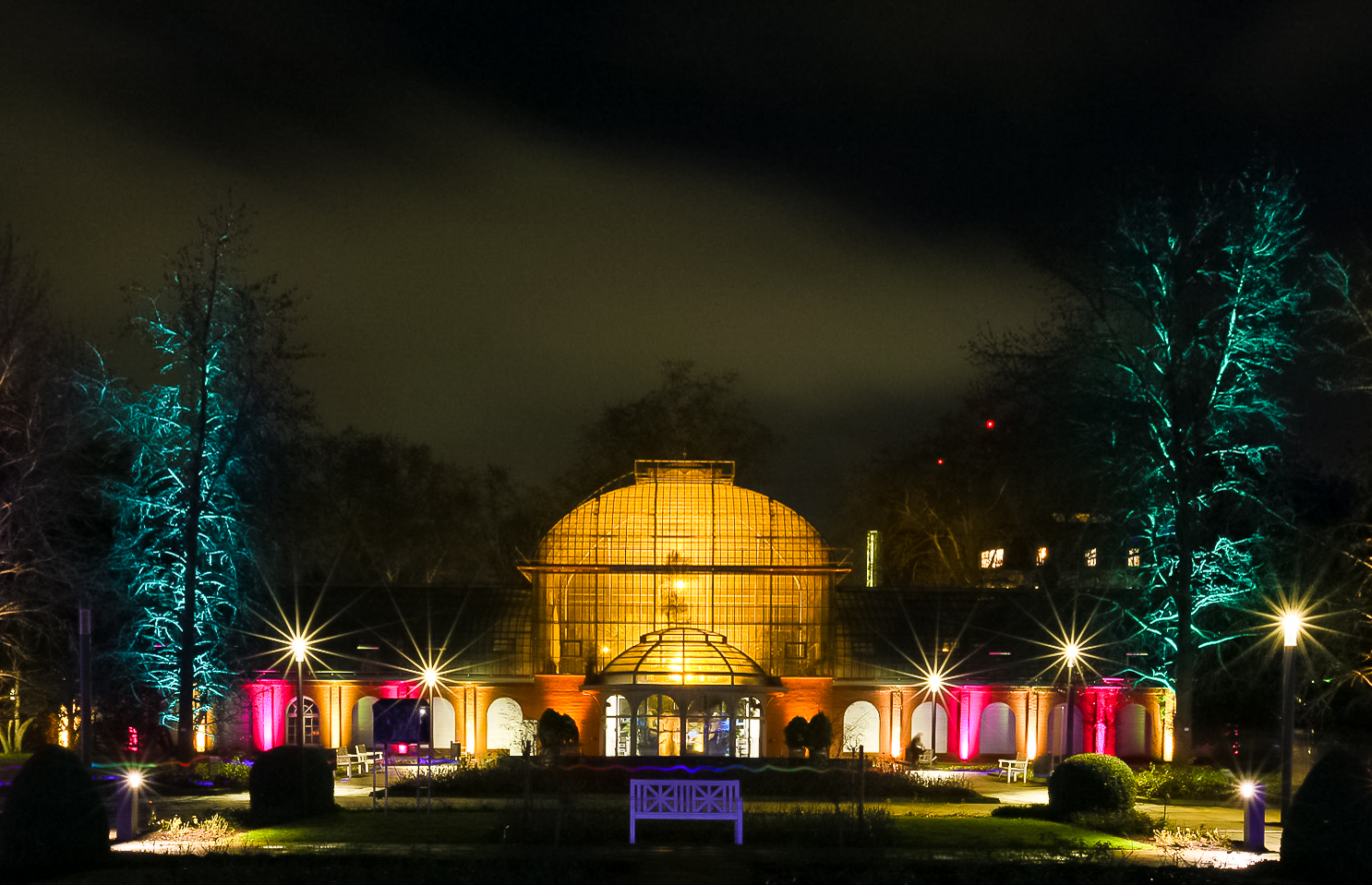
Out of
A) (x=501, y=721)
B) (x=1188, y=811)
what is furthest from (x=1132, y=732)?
(x=501, y=721)

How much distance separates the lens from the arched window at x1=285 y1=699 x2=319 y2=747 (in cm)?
3975

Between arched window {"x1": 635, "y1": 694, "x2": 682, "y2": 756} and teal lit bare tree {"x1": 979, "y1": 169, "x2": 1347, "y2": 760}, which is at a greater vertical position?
teal lit bare tree {"x1": 979, "y1": 169, "x2": 1347, "y2": 760}

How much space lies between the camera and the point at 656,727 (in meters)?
37.0

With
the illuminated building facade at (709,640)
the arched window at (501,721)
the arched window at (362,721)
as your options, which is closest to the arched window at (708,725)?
the illuminated building facade at (709,640)

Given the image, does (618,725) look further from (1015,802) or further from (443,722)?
(1015,802)

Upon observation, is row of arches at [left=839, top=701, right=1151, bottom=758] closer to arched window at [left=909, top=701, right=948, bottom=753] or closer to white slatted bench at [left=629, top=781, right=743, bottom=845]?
arched window at [left=909, top=701, right=948, bottom=753]

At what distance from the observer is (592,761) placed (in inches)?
1323

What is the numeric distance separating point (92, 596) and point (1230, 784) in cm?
2358

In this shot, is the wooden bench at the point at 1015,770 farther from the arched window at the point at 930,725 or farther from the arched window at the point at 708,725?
the arched window at the point at 708,725

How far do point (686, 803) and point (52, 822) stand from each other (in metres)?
8.35

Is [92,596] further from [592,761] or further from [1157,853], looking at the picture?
[1157,853]

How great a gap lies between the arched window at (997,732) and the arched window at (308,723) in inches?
703

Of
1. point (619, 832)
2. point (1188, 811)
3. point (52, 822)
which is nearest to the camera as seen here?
point (52, 822)

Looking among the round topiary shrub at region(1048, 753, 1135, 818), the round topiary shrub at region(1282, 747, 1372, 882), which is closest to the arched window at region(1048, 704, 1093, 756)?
the round topiary shrub at region(1048, 753, 1135, 818)
